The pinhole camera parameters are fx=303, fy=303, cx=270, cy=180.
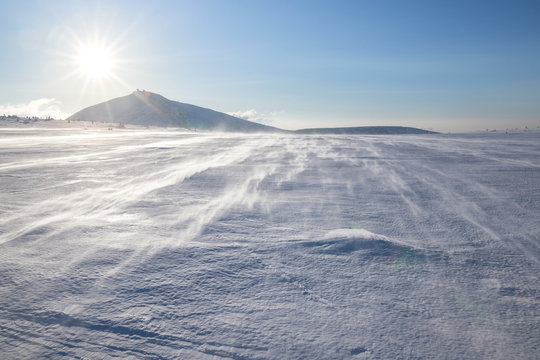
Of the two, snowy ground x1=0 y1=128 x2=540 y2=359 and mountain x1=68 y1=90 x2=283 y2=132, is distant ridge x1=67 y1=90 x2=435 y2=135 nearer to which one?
mountain x1=68 y1=90 x2=283 y2=132

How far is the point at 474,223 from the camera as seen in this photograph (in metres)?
2.22

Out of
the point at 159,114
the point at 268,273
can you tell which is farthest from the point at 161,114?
the point at 268,273

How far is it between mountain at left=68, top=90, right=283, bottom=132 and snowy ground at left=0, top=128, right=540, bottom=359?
5271 cm

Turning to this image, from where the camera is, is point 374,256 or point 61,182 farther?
point 61,182

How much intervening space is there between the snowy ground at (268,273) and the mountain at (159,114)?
2075 inches

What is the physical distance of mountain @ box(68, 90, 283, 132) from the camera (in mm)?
55594

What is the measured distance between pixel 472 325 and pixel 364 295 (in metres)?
0.40

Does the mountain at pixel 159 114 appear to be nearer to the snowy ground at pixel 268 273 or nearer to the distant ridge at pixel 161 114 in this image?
the distant ridge at pixel 161 114

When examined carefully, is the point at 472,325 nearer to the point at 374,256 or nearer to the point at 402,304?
the point at 402,304

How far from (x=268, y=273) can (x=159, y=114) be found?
2407 inches

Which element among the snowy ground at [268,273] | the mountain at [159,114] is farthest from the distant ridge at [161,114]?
the snowy ground at [268,273]

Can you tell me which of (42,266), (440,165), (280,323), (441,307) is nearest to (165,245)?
(42,266)

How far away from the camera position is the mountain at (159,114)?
55.6m

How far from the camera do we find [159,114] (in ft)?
189
